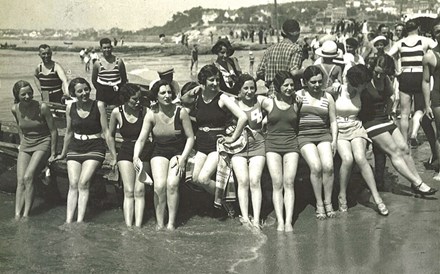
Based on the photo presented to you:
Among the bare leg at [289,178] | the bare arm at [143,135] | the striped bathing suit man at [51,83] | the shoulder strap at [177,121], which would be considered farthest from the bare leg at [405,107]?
the striped bathing suit man at [51,83]

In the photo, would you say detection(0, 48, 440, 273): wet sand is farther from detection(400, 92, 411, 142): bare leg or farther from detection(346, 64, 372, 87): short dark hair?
detection(346, 64, 372, 87): short dark hair

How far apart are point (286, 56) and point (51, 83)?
158 inches

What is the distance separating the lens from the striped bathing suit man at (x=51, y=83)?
9773mm

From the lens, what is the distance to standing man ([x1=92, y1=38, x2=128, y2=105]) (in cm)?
905

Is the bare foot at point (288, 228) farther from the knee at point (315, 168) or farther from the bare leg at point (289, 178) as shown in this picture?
the knee at point (315, 168)

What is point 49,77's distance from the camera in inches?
386

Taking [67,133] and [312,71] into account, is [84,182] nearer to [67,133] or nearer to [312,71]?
[67,133]

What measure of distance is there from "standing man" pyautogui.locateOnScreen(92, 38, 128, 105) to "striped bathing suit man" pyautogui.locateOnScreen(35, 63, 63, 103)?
1.02m

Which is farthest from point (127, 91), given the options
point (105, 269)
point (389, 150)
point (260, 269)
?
point (389, 150)

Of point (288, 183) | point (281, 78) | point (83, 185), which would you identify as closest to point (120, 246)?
point (83, 185)

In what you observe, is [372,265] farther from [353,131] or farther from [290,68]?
[290,68]

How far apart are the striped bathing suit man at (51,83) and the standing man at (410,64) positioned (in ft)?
17.5

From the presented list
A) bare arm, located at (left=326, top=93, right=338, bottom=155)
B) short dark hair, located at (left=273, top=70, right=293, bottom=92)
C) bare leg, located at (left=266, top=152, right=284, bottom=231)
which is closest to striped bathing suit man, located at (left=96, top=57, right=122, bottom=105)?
short dark hair, located at (left=273, top=70, right=293, bottom=92)

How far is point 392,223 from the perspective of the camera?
729 cm
